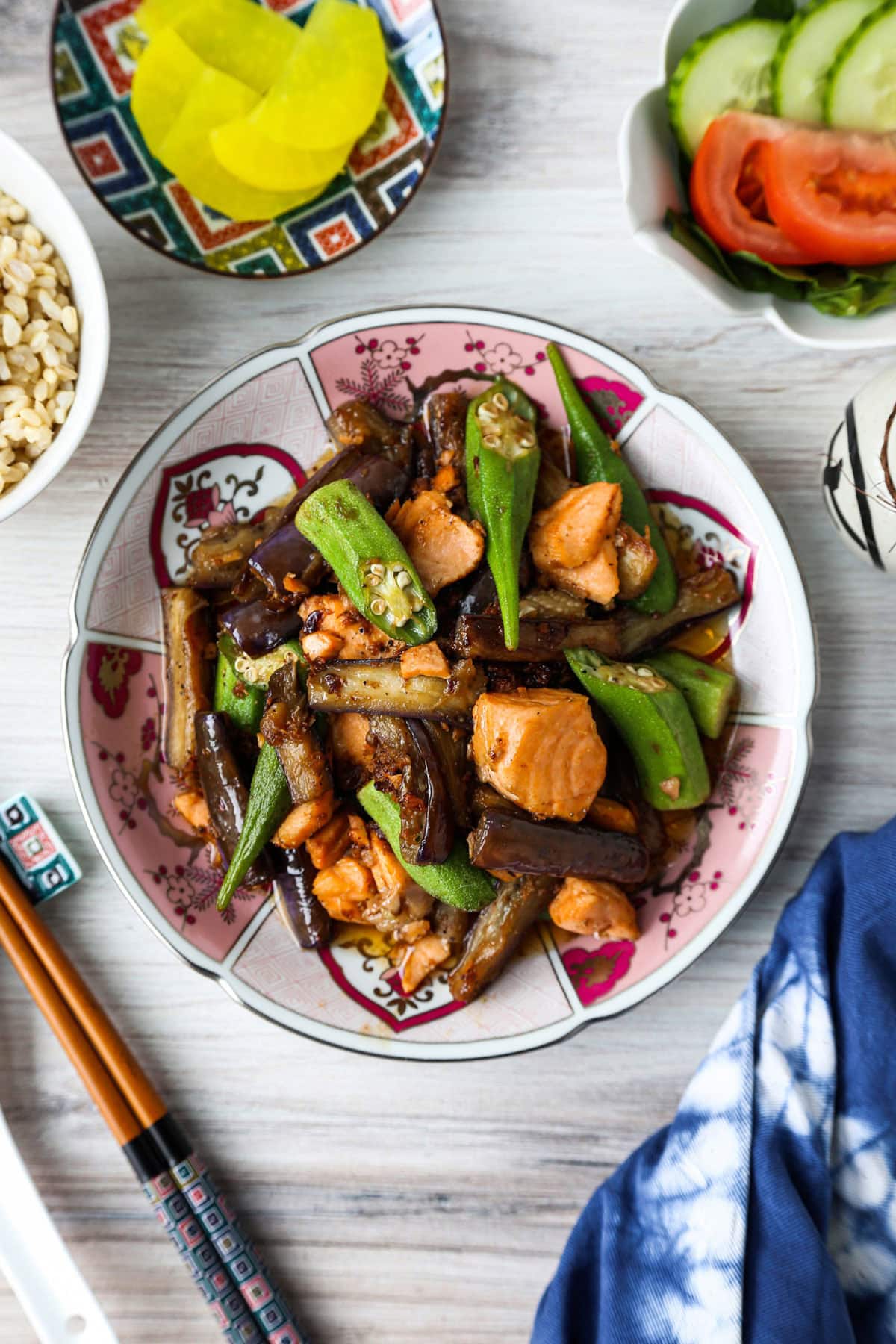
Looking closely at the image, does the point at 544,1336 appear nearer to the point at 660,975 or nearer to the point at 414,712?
the point at 660,975

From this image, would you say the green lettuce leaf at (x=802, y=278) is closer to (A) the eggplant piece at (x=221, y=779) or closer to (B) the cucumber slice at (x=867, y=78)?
(B) the cucumber slice at (x=867, y=78)

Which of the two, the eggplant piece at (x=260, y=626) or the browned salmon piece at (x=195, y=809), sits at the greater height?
the eggplant piece at (x=260, y=626)

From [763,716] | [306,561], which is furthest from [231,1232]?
[763,716]

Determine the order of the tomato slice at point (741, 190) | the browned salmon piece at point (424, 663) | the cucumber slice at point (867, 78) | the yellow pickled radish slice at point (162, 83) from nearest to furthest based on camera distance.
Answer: the cucumber slice at point (867, 78) → the tomato slice at point (741, 190) → the browned salmon piece at point (424, 663) → the yellow pickled radish slice at point (162, 83)

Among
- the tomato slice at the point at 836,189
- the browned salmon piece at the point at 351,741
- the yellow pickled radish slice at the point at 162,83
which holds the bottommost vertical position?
the browned salmon piece at the point at 351,741

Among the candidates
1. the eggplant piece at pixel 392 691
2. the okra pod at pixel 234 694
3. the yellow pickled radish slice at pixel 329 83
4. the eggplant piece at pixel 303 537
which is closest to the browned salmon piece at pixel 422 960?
the eggplant piece at pixel 392 691

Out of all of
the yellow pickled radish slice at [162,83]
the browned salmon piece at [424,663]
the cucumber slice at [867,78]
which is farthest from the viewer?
the yellow pickled radish slice at [162,83]
